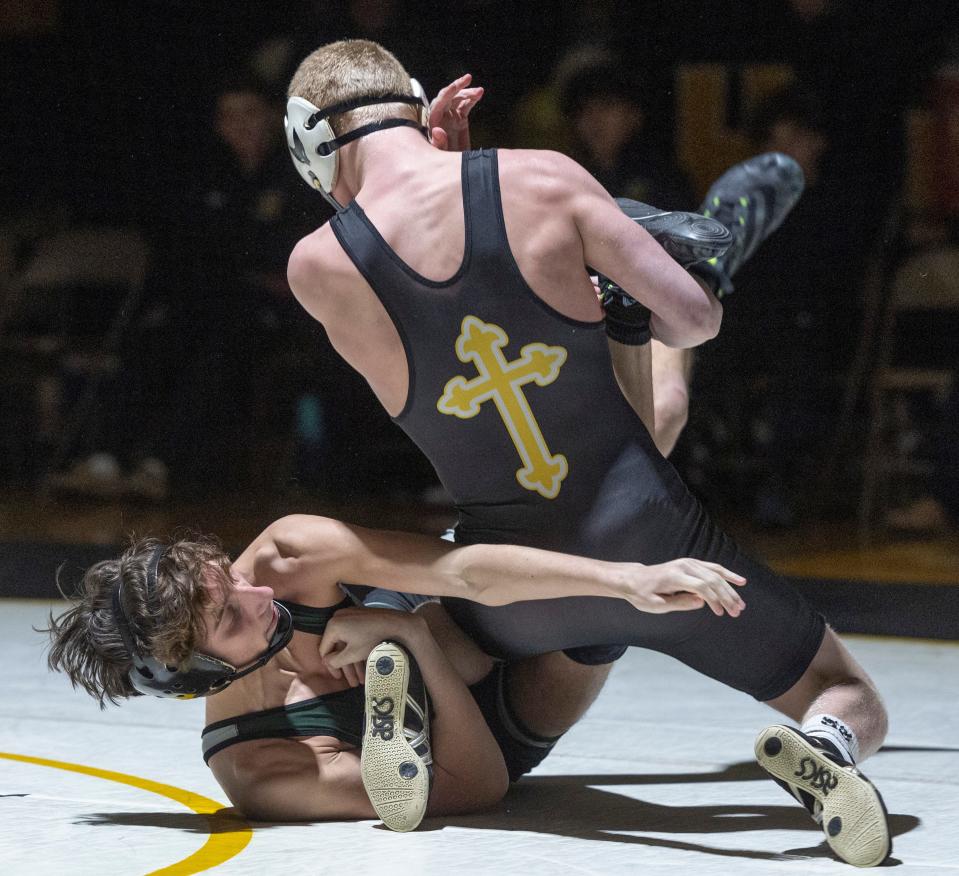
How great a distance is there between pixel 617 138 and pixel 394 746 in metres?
3.65

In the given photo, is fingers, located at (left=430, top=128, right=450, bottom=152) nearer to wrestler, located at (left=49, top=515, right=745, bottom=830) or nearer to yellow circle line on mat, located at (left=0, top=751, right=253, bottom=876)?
wrestler, located at (left=49, top=515, right=745, bottom=830)

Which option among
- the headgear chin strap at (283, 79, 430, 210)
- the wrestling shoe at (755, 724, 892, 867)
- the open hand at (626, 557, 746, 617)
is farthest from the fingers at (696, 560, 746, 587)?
the headgear chin strap at (283, 79, 430, 210)

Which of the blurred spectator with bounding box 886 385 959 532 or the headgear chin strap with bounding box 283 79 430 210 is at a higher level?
the headgear chin strap with bounding box 283 79 430 210

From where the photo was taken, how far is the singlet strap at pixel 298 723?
94.3 inches

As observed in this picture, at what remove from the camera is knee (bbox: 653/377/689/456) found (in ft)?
9.00

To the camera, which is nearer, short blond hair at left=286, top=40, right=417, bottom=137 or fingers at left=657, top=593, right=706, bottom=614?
fingers at left=657, top=593, right=706, bottom=614

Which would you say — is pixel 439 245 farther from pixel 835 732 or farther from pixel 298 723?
pixel 835 732

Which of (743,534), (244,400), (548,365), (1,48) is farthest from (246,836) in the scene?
(1,48)

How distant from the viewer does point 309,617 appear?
95.5 inches

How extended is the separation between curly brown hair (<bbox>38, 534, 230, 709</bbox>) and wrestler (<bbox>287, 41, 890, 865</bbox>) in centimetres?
40

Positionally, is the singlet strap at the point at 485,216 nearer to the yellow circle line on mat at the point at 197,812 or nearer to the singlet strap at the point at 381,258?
the singlet strap at the point at 381,258

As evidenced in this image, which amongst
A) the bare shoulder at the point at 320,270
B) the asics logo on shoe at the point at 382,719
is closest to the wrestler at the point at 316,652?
the asics logo on shoe at the point at 382,719

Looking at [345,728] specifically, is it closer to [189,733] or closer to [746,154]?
[189,733]

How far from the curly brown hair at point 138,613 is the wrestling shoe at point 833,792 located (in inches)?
32.6
